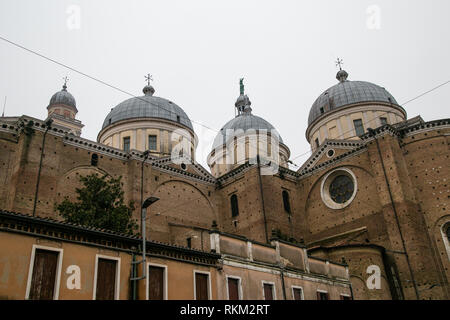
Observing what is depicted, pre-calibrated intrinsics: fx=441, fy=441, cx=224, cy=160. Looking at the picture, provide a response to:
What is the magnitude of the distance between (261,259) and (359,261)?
7.63 metres

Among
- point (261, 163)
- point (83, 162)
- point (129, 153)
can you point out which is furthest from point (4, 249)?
point (261, 163)

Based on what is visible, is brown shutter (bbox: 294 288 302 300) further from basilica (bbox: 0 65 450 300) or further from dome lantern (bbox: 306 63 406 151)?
dome lantern (bbox: 306 63 406 151)

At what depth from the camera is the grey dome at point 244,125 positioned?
36156 mm

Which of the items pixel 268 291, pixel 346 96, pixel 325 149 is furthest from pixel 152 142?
pixel 268 291

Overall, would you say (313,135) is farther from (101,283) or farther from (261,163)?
(101,283)

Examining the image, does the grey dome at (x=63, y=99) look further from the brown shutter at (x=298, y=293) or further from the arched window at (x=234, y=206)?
the brown shutter at (x=298, y=293)

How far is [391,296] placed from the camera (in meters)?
20.2

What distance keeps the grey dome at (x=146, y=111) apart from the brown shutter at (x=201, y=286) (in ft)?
60.6

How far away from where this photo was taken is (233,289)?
14.1 meters

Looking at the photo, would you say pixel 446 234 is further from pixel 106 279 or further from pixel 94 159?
pixel 94 159

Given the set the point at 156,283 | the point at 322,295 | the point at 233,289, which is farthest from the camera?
the point at 322,295

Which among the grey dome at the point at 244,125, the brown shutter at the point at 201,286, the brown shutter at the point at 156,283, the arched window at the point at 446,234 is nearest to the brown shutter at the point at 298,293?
the brown shutter at the point at 201,286

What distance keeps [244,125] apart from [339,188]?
12220 mm

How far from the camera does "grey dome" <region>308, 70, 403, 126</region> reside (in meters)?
31.7
